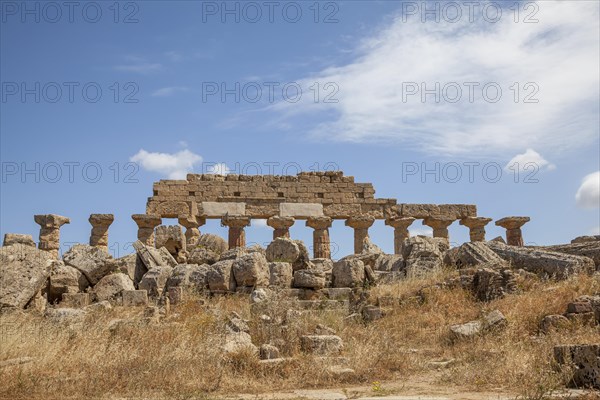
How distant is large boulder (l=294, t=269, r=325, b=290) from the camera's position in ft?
46.9

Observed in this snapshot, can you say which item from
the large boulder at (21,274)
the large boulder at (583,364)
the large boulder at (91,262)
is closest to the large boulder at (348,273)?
the large boulder at (91,262)

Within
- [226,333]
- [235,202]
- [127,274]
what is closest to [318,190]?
[235,202]

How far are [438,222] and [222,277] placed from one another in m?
15.1

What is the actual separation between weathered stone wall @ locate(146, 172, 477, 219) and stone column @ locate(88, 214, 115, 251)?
7.84 feet

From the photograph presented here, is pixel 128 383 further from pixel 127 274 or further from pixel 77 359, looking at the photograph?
pixel 127 274

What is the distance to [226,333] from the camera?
10078 mm

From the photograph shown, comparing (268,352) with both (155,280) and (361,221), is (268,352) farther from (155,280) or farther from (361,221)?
(361,221)

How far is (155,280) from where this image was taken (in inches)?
563

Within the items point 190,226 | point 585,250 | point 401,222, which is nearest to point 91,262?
point 585,250

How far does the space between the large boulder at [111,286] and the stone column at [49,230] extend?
928 cm

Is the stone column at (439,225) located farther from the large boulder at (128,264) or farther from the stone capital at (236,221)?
the large boulder at (128,264)

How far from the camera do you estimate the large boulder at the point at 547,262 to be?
13.5 m

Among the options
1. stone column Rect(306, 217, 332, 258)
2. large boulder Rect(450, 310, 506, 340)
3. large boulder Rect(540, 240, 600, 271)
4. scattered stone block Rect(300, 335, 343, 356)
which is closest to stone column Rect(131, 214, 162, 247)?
stone column Rect(306, 217, 332, 258)

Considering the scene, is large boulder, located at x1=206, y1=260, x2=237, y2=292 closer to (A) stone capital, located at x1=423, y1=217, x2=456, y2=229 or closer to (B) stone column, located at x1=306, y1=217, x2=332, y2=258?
(B) stone column, located at x1=306, y1=217, x2=332, y2=258
